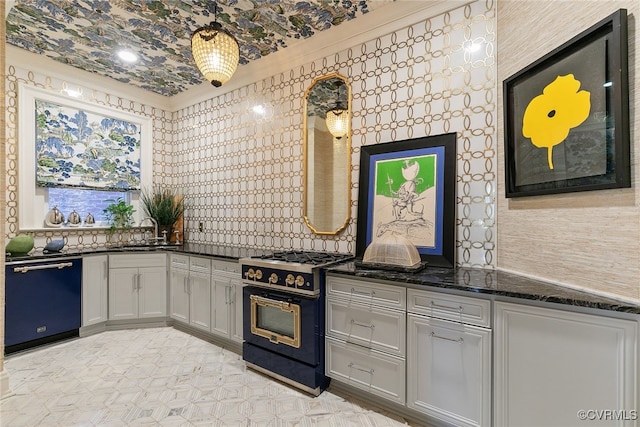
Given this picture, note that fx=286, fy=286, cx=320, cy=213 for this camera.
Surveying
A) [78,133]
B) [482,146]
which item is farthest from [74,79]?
[482,146]

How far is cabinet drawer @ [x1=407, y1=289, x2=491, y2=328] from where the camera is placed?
160cm

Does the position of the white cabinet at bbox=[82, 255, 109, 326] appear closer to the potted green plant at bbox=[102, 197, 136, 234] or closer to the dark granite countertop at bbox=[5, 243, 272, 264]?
the dark granite countertop at bbox=[5, 243, 272, 264]

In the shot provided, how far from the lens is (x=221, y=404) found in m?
2.10

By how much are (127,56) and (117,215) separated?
2.01m

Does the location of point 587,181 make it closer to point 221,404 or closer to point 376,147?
point 376,147

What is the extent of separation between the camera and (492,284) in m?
1.65


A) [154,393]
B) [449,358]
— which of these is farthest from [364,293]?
[154,393]

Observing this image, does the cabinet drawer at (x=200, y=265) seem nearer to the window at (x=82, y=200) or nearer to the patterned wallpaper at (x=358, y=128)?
the patterned wallpaper at (x=358, y=128)

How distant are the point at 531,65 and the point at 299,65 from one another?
2.13 meters

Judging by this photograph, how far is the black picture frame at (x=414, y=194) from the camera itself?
7.25 ft

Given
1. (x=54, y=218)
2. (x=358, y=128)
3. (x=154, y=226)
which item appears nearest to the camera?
(x=358, y=128)

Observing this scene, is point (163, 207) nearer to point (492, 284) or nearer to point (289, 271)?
point (289, 271)

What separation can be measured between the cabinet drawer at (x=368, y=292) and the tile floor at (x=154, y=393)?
30.9 inches

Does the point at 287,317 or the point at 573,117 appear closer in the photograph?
the point at 573,117
